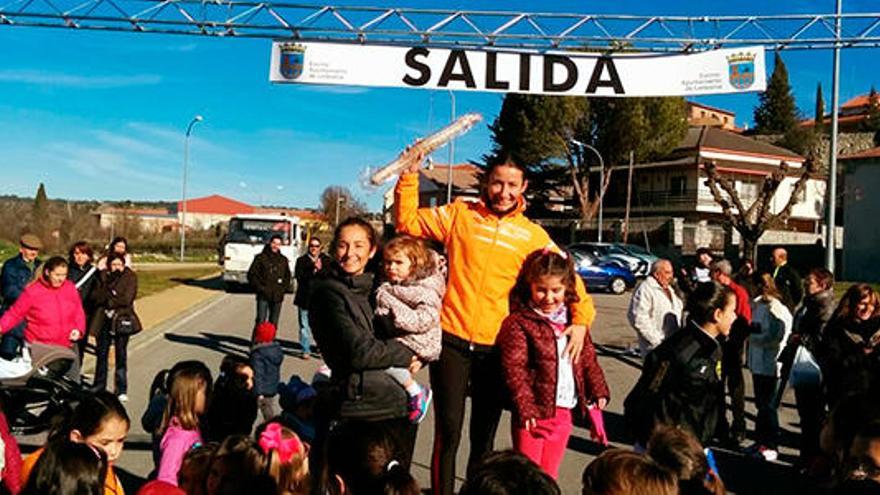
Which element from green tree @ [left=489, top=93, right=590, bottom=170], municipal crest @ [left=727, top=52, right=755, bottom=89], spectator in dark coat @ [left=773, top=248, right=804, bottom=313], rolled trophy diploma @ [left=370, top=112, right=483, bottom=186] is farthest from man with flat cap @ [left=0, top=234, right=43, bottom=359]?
green tree @ [left=489, top=93, right=590, bottom=170]

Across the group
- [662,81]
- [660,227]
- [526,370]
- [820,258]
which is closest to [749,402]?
[662,81]

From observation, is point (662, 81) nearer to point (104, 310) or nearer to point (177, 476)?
point (104, 310)

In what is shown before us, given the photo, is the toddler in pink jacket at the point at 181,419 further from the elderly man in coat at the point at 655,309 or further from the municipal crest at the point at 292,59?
the municipal crest at the point at 292,59

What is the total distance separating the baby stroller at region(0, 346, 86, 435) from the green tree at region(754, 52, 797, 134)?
85.3 m

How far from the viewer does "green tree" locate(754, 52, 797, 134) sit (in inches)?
3273

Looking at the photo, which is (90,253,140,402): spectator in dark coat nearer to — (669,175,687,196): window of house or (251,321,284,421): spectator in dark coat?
(251,321,284,421): spectator in dark coat

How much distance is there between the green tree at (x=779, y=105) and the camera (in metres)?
83.1

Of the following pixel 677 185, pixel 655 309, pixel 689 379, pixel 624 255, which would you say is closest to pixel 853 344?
pixel 655 309

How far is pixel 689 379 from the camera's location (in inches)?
174

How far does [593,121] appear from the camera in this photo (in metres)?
50.9

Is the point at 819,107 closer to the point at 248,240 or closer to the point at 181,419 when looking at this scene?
the point at 248,240

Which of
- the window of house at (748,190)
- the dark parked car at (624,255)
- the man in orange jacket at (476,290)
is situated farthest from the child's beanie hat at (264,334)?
the window of house at (748,190)

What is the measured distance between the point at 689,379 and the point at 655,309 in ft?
9.58

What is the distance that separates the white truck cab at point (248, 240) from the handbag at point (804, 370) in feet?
69.7
